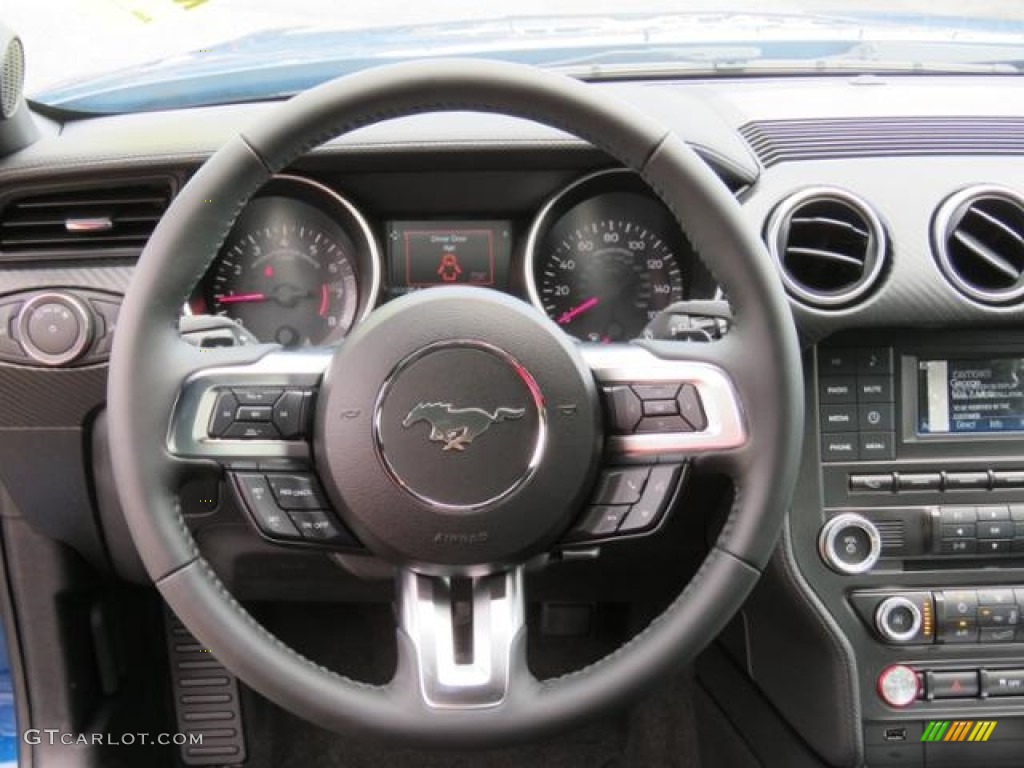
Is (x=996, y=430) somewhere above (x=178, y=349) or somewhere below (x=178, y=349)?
below

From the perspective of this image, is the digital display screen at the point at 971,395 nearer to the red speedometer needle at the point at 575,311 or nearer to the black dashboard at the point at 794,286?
the black dashboard at the point at 794,286

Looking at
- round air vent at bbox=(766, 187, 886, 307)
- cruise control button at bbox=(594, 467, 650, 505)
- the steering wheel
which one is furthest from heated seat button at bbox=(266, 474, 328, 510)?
round air vent at bbox=(766, 187, 886, 307)

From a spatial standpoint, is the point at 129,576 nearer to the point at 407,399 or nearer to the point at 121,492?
the point at 121,492

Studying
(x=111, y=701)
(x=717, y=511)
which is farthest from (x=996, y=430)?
(x=111, y=701)

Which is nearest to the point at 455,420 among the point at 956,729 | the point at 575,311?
the point at 575,311

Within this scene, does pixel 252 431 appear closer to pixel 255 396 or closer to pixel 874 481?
pixel 255 396

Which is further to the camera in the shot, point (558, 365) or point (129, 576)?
point (129, 576)

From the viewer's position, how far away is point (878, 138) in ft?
4.81

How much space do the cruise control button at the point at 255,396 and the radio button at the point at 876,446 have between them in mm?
788

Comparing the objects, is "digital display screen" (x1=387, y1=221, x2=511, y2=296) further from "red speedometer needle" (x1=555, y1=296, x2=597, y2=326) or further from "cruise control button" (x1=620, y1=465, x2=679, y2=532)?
"cruise control button" (x1=620, y1=465, x2=679, y2=532)

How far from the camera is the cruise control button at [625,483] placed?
1089 millimetres

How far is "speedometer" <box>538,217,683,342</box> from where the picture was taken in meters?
1.52

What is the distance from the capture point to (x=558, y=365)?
107 centimetres

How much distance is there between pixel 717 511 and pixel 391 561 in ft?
1.67
